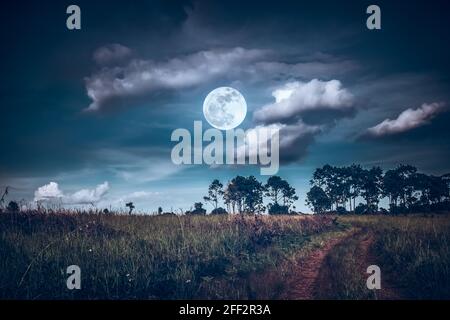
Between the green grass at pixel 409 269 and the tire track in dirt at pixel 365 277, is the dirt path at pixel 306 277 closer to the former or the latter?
the tire track in dirt at pixel 365 277

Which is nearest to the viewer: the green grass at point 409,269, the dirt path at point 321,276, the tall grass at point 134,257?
the tall grass at point 134,257

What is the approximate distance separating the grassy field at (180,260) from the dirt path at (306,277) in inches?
5.7

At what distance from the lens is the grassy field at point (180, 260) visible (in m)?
6.21

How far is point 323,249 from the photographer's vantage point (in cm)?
1030

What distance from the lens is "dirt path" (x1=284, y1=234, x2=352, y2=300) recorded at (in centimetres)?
652

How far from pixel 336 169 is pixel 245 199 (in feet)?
69.4

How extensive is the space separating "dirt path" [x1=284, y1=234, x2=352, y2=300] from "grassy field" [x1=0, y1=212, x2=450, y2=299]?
144 millimetres

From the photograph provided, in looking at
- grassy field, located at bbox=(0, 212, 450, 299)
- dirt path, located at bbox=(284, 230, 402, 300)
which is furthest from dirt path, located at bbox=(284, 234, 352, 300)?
grassy field, located at bbox=(0, 212, 450, 299)

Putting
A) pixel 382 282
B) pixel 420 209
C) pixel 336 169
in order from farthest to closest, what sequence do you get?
pixel 336 169 < pixel 420 209 < pixel 382 282

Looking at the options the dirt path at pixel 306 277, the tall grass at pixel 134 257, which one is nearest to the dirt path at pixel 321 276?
the dirt path at pixel 306 277
